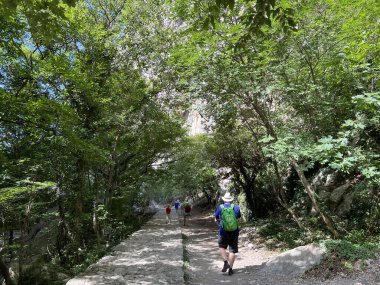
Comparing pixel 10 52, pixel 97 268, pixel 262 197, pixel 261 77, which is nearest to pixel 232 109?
pixel 261 77

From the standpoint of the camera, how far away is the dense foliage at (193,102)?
5.76m

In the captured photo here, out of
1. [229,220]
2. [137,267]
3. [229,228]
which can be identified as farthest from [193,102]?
[137,267]

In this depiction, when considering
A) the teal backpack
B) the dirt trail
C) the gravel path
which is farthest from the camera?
the teal backpack

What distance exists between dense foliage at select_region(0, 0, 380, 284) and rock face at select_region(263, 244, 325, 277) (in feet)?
4.95

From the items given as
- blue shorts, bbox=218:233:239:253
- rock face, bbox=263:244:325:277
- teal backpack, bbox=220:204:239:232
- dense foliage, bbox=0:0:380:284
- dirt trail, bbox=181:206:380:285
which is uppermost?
dense foliage, bbox=0:0:380:284

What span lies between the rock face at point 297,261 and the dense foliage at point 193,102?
1.51 m

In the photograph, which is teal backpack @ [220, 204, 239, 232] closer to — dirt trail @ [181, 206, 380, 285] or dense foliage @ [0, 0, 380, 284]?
dirt trail @ [181, 206, 380, 285]

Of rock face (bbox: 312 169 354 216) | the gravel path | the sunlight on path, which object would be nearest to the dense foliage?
rock face (bbox: 312 169 354 216)

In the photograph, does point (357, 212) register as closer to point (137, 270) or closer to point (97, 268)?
point (137, 270)

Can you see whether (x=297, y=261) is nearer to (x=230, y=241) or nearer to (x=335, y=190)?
(x=230, y=241)

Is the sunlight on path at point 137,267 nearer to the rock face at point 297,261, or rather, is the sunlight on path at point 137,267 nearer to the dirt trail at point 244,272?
the dirt trail at point 244,272

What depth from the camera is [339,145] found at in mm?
4754

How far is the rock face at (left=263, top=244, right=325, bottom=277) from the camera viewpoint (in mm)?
5719

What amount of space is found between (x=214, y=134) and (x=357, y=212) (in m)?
6.25
